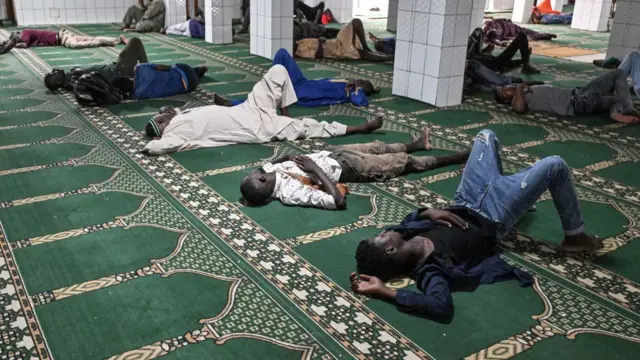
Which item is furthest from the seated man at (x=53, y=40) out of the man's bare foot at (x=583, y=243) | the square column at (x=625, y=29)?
the man's bare foot at (x=583, y=243)

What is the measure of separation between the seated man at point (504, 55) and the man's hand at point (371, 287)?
15.6ft

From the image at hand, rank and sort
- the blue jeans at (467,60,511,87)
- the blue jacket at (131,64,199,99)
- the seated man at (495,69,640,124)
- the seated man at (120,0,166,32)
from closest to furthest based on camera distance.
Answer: the seated man at (495,69,640,124), the blue jacket at (131,64,199,99), the blue jeans at (467,60,511,87), the seated man at (120,0,166,32)

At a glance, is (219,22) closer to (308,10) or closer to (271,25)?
(271,25)

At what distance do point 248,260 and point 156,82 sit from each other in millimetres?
3348

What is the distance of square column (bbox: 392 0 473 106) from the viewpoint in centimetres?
534

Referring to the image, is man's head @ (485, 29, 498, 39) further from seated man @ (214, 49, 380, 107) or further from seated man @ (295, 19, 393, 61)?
seated man @ (214, 49, 380, 107)

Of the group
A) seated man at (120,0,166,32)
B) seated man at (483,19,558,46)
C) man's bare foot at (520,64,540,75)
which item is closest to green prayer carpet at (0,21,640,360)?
man's bare foot at (520,64,540,75)

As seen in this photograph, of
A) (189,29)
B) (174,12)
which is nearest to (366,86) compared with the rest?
(189,29)

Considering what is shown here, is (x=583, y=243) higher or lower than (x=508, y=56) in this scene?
lower

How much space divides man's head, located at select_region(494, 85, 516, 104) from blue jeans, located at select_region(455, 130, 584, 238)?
2.68m

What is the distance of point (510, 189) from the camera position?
2611 millimetres

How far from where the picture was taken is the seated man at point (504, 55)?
260 inches

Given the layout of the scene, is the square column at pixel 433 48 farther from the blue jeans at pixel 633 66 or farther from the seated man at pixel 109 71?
the seated man at pixel 109 71

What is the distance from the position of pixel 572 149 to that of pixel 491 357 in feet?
8.76
